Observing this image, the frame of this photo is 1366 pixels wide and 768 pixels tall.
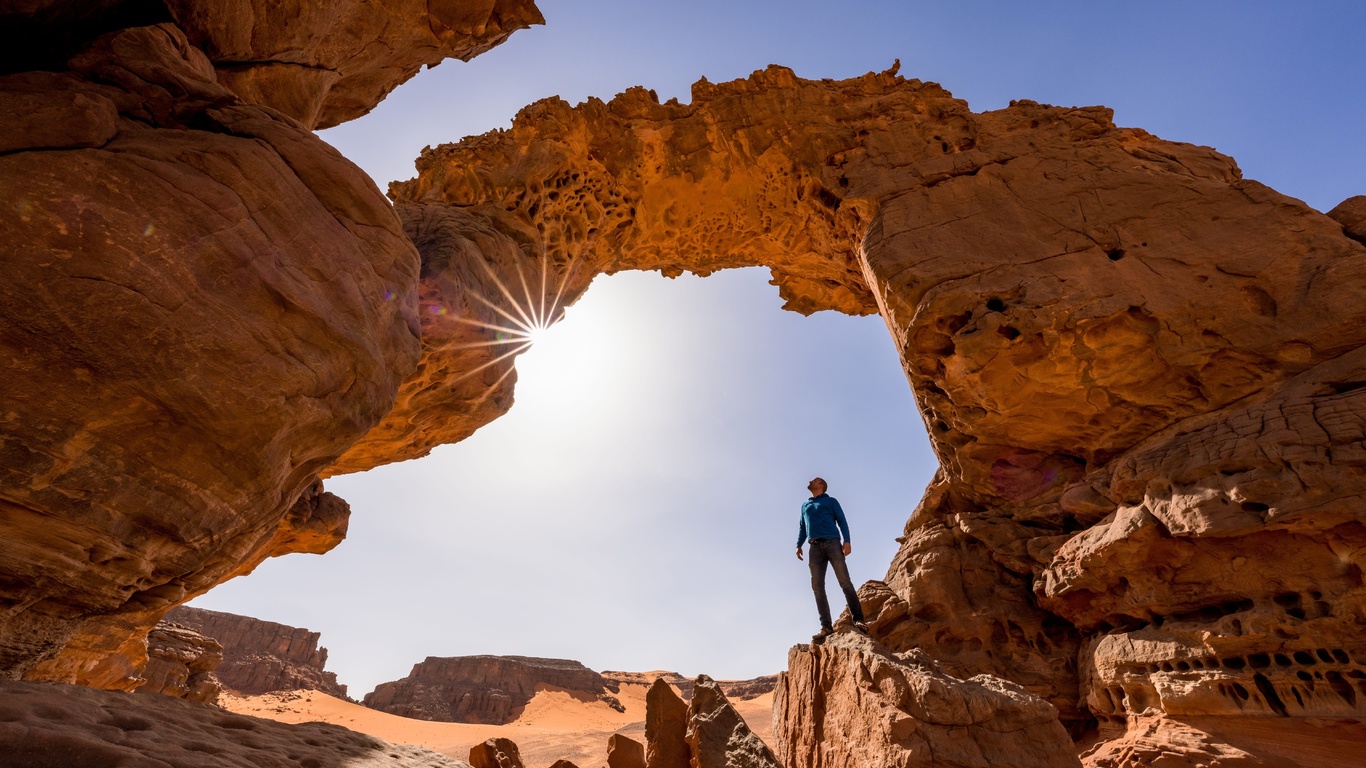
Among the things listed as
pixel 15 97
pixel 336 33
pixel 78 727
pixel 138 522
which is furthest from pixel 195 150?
pixel 336 33

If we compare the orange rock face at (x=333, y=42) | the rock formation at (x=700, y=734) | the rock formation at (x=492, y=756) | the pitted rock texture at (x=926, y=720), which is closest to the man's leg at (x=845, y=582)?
the pitted rock texture at (x=926, y=720)

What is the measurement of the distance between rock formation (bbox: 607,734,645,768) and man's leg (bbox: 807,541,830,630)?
239 cm

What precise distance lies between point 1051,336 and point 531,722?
1607 inches

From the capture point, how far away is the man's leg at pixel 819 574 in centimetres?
627

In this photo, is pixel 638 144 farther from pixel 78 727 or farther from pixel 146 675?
pixel 146 675

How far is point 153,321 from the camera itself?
11.5 feet

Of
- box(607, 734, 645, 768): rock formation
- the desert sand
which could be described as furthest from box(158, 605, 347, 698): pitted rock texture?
box(607, 734, 645, 768): rock formation

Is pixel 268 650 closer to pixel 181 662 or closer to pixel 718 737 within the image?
pixel 181 662

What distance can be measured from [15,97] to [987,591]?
10714 millimetres

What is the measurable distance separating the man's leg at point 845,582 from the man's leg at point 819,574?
0.10 feet

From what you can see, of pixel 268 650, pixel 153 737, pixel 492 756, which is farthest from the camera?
pixel 268 650

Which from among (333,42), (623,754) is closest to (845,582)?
(623,754)

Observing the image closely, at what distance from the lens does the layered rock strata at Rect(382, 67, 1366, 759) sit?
5.70m

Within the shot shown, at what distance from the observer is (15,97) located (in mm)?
3475
